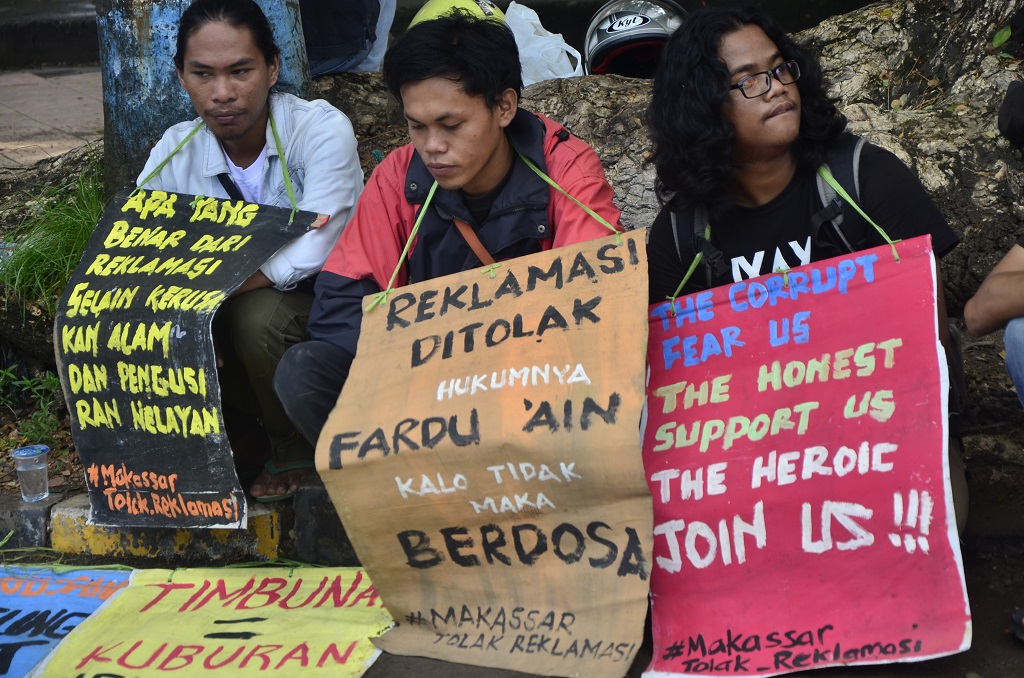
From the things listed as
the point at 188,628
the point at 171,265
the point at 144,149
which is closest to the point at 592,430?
the point at 188,628

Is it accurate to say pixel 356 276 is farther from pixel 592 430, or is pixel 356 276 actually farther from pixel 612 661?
pixel 612 661

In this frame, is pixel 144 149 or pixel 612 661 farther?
pixel 144 149

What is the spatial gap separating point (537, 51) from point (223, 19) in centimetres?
187

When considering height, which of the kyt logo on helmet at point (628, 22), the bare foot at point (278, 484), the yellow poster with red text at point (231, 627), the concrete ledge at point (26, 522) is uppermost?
the kyt logo on helmet at point (628, 22)

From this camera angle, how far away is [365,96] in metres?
5.18

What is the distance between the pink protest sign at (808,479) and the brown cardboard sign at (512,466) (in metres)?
0.18

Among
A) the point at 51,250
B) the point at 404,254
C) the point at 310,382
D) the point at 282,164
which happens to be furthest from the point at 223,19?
the point at 51,250

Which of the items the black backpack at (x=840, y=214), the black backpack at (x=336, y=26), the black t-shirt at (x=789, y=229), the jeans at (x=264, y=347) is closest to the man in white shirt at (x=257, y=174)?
the jeans at (x=264, y=347)

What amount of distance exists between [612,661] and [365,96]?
338 cm

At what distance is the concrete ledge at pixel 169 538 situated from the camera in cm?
347

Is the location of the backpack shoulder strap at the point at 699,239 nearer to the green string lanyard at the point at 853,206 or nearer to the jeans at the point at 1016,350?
the green string lanyard at the point at 853,206

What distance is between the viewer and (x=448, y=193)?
9.91 ft

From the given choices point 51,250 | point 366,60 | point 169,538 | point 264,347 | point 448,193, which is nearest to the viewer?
point 448,193

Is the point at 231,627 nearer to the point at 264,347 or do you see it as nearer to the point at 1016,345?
the point at 264,347
